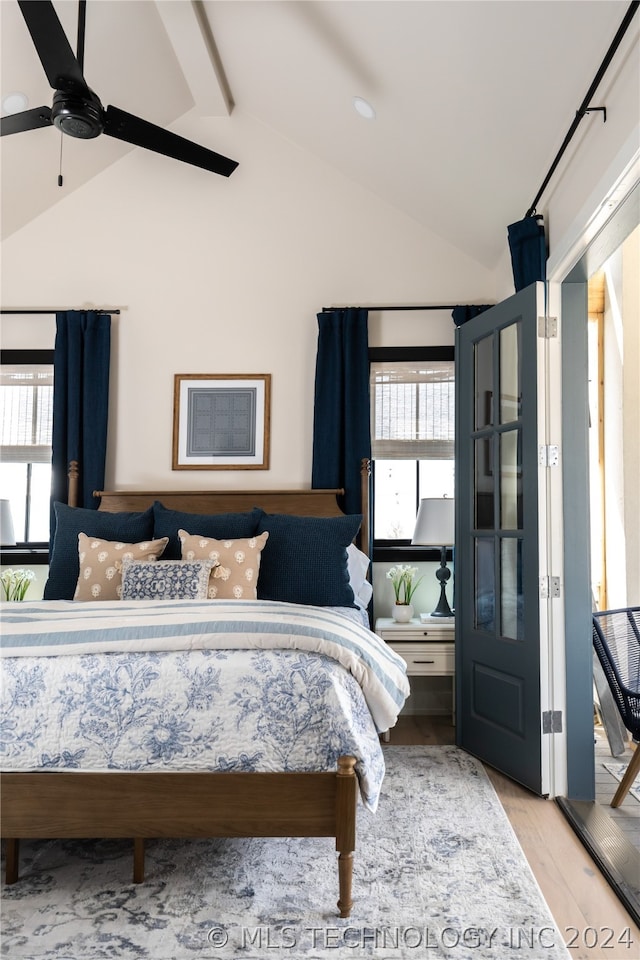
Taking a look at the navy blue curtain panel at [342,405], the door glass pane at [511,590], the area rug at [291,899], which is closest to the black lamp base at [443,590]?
the navy blue curtain panel at [342,405]

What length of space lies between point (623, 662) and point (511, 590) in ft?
1.82

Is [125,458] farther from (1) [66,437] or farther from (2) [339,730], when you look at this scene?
(2) [339,730]

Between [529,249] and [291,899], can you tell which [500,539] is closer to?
[529,249]

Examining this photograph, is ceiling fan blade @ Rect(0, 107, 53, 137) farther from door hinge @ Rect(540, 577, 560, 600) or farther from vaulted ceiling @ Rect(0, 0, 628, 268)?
door hinge @ Rect(540, 577, 560, 600)

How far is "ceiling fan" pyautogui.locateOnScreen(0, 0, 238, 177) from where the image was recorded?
7.47 ft

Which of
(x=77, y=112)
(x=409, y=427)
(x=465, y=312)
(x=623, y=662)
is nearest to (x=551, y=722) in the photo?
(x=623, y=662)

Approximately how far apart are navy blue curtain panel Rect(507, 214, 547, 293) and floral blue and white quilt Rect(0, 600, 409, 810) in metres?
1.95

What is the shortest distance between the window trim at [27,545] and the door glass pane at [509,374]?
2.82m

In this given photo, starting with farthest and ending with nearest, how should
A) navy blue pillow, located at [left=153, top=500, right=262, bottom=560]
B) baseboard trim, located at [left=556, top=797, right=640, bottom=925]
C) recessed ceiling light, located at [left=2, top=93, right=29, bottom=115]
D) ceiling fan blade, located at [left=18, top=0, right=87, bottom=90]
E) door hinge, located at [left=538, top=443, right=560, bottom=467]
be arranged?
navy blue pillow, located at [left=153, top=500, right=262, bottom=560] < recessed ceiling light, located at [left=2, top=93, right=29, bottom=115] < door hinge, located at [left=538, top=443, right=560, bottom=467] < ceiling fan blade, located at [left=18, top=0, right=87, bottom=90] < baseboard trim, located at [left=556, top=797, right=640, bottom=925]

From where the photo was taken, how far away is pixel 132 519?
3.76 meters

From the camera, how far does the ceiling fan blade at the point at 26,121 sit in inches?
Answer: 108

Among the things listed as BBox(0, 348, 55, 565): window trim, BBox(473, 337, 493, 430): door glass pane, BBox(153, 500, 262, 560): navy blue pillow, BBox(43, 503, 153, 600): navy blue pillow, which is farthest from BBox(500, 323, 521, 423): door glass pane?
BBox(0, 348, 55, 565): window trim

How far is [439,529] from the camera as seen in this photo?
3906mm

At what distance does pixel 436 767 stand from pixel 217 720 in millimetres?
1550
